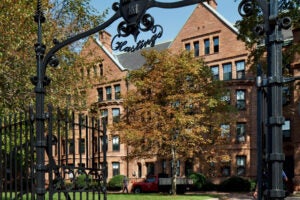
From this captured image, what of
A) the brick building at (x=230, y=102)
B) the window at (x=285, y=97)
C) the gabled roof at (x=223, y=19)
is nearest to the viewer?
the window at (x=285, y=97)

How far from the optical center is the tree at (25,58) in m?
14.0

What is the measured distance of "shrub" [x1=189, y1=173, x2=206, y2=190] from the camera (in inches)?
1362

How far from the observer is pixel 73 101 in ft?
57.8

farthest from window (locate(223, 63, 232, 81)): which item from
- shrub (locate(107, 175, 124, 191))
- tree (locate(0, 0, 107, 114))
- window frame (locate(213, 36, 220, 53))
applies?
tree (locate(0, 0, 107, 114))

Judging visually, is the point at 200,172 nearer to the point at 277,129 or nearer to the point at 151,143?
the point at 151,143

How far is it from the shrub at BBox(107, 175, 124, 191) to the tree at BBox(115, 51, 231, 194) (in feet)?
35.1

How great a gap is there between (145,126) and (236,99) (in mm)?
12289

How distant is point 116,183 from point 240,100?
496 inches

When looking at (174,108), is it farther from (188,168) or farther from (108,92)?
(108,92)

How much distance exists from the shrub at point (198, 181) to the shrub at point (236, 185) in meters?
1.68

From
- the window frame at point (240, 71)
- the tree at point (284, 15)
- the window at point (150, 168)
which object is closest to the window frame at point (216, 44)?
the window frame at point (240, 71)

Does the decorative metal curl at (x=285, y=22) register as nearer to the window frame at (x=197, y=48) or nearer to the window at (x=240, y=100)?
the window at (x=240, y=100)

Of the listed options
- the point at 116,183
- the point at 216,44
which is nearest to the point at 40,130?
the point at 116,183

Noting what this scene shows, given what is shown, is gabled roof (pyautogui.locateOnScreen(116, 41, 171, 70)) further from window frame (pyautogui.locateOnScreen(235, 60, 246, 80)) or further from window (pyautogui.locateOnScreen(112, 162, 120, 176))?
window (pyautogui.locateOnScreen(112, 162, 120, 176))
